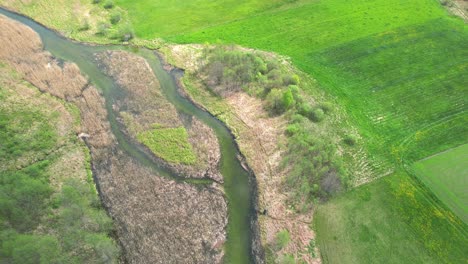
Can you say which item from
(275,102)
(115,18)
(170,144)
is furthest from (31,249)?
(115,18)

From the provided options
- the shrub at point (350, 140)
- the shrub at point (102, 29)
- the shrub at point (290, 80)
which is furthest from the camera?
the shrub at point (102, 29)

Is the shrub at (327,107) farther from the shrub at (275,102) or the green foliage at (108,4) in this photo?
the green foliage at (108,4)

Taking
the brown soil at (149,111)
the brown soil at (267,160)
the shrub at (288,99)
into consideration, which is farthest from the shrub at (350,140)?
the brown soil at (149,111)

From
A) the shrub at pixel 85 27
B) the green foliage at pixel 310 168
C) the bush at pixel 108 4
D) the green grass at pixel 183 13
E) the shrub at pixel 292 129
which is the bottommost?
the green foliage at pixel 310 168

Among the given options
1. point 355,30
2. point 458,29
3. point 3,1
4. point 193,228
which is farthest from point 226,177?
point 3,1

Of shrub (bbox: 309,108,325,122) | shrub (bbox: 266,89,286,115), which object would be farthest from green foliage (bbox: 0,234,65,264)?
shrub (bbox: 309,108,325,122)

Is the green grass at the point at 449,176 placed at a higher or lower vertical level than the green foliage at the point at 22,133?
lower

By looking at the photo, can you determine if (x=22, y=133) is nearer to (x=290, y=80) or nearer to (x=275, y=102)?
(x=275, y=102)

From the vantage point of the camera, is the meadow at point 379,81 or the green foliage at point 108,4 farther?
the green foliage at point 108,4
